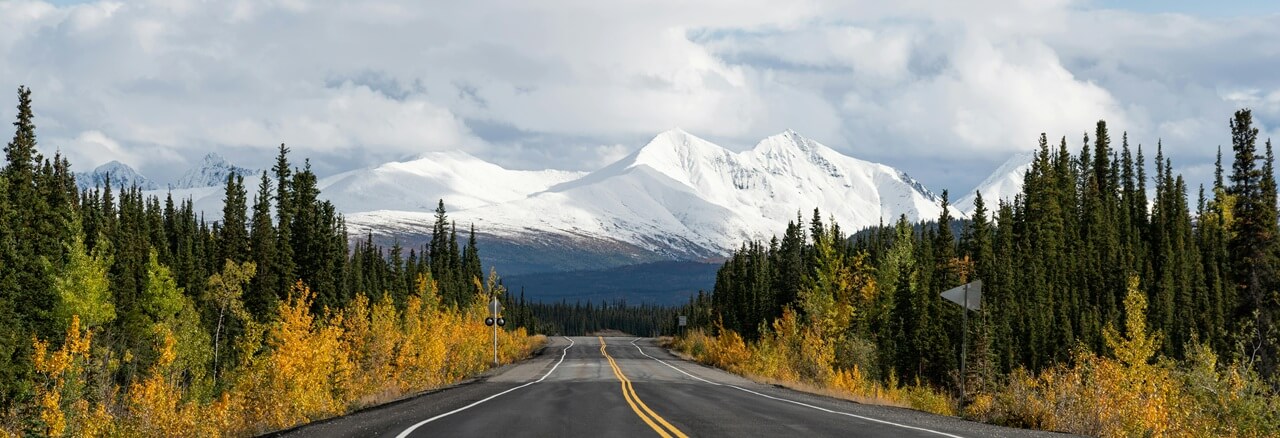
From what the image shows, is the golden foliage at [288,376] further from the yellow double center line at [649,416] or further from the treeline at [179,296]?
the yellow double center line at [649,416]

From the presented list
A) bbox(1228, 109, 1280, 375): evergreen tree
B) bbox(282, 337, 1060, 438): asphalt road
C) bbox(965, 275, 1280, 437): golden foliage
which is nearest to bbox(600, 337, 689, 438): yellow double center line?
bbox(282, 337, 1060, 438): asphalt road

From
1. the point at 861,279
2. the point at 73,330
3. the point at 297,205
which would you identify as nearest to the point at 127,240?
the point at 297,205

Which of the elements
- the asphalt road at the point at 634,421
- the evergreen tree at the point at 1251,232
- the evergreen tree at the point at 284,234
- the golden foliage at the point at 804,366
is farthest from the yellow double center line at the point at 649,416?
the evergreen tree at the point at 1251,232

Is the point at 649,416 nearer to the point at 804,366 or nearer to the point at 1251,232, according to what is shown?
the point at 804,366

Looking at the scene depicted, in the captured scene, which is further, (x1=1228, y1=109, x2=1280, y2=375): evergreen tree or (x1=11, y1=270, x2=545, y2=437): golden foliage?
(x1=1228, y1=109, x2=1280, y2=375): evergreen tree

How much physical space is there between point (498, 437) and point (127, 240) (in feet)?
252

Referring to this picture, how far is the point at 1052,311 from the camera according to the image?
9669 centimetres

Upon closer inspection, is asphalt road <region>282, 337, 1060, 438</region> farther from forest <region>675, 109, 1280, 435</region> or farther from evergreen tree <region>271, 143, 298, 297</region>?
evergreen tree <region>271, 143, 298, 297</region>

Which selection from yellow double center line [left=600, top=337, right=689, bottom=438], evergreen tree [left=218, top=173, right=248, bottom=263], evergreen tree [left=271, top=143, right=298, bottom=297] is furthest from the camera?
evergreen tree [left=218, top=173, right=248, bottom=263]

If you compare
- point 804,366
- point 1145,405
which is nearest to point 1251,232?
point 804,366

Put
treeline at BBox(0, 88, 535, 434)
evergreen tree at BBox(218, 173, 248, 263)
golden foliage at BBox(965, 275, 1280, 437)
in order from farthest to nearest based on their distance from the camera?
evergreen tree at BBox(218, 173, 248, 263)
treeline at BBox(0, 88, 535, 434)
golden foliage at BBox(965, 275, 1280, 437)

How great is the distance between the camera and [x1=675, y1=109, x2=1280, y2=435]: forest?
20172mm

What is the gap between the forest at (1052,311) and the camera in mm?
20172

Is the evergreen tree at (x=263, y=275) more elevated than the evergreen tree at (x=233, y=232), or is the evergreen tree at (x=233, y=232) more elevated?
the evergreen tree at (x=233, y=232)
